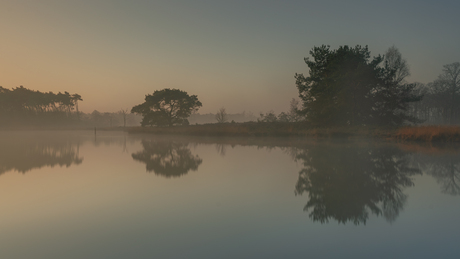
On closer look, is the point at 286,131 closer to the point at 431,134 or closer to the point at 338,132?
the point at 338,132

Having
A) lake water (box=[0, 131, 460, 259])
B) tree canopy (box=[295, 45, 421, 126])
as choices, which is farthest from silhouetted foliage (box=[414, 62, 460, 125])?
lake water (box=[0, 131, 460, 259])

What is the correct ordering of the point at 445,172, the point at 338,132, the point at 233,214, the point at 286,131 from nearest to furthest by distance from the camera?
the point at 233,214, the point at 445,172, the point at 338,132, the point at 286,131

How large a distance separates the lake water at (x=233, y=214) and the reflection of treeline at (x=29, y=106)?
102621 mm

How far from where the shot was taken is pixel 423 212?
5.52m

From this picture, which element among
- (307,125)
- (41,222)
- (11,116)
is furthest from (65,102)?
(41,222)

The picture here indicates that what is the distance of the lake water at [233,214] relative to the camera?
156 inches

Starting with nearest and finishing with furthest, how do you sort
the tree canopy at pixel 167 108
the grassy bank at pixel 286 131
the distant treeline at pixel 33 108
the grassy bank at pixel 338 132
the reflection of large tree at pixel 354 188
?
the reflection of large tree at pixel 354 188
the grassy bank at pixel 338 132
the grassy bank at pixel 286 131
the tree canopy at pixel 167 108
the distant treeline at pixel 33 108

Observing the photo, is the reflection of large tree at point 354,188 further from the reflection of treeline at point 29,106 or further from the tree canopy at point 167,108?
the reflection of treeline at point 29,106

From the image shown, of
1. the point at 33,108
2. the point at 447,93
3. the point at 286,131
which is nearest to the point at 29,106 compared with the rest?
the point at 33,108

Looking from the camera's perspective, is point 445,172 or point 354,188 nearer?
point 354,188

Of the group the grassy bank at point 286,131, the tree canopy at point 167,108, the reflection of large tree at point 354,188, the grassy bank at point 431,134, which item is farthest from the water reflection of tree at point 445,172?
the tree canopy at point 167,108

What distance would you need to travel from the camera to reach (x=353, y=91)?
32.3 m

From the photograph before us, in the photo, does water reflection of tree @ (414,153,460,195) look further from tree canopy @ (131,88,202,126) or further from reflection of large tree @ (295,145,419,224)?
tree canopy @ (131,88,202,126)

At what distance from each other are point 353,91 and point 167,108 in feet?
129
